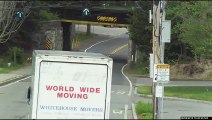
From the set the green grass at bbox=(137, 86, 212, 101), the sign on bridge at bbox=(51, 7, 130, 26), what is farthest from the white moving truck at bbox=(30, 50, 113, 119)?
the sign on bridge at bbox=(51, 7, 130, 26)

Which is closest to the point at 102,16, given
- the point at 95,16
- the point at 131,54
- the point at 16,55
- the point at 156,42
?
the point at 95,16

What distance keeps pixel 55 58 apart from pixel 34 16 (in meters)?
44.0

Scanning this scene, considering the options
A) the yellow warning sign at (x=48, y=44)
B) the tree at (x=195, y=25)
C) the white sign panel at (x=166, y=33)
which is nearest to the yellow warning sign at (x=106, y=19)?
the yellow warning sign at (x=48, y=44)

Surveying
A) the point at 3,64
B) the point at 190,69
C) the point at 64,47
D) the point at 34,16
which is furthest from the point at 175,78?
the point at 64,47

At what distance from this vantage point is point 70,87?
44.6ft

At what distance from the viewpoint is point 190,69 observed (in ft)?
143

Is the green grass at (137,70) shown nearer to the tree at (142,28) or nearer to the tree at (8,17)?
the tree at (142,28)

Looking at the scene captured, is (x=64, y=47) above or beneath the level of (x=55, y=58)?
beneath

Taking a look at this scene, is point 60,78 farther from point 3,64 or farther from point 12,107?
point 3,64

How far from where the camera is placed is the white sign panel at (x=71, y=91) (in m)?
13.6

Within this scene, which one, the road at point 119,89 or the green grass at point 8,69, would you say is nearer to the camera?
the road at point 119,89

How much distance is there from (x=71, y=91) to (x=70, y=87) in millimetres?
108

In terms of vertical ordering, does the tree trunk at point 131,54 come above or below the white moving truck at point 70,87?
below

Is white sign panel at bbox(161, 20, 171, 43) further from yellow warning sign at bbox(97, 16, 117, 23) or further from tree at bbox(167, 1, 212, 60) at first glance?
yellow warning sign at bbox(97, 16, 117, 23)
